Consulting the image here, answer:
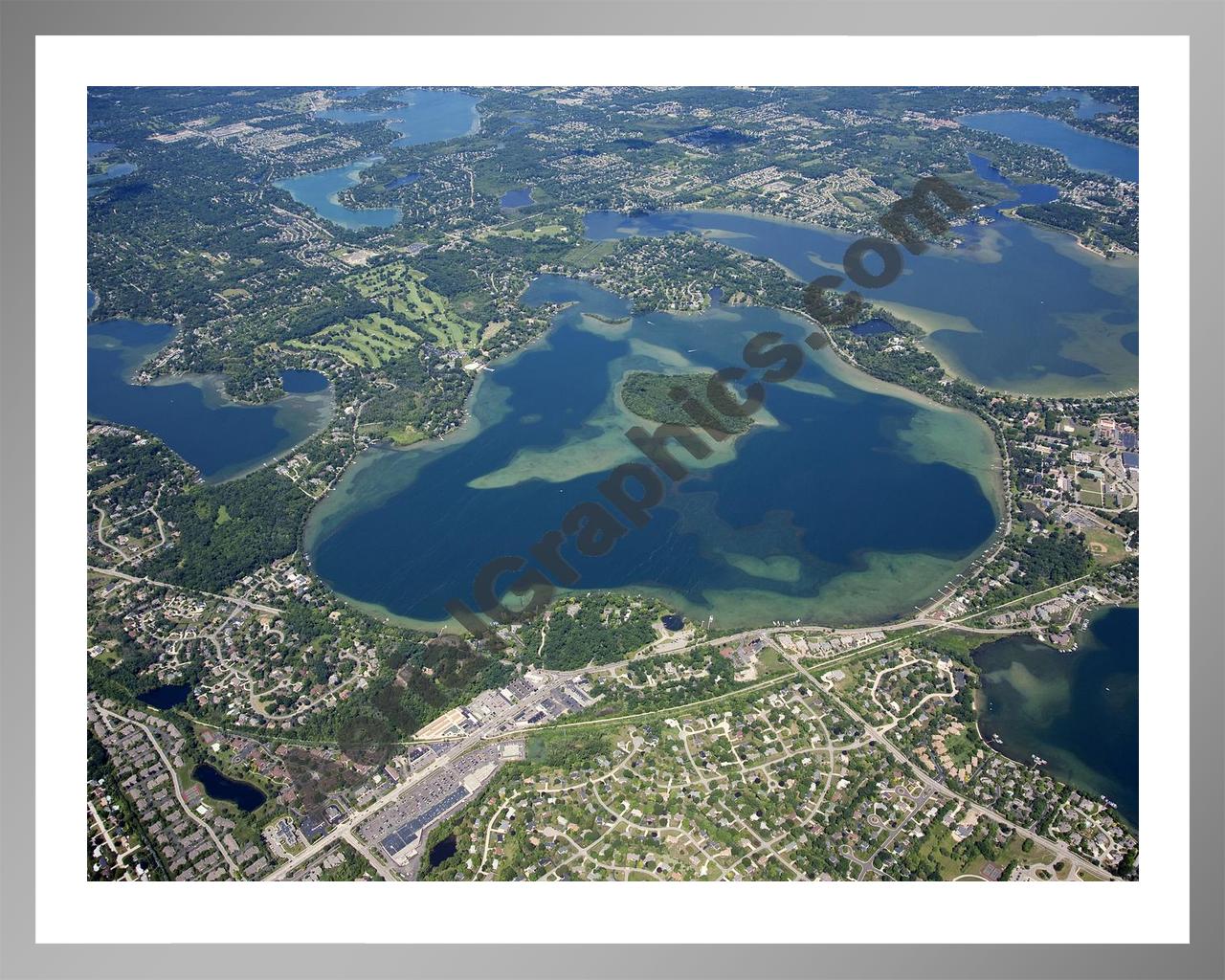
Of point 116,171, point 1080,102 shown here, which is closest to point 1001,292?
point 1080,102

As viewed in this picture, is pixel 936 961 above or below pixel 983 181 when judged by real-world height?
below

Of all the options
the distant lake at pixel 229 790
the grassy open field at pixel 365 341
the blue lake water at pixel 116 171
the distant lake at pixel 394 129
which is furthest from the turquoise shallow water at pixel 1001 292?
the distant lake at pixel 229 790

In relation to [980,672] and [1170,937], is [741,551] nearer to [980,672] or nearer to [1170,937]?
[980,672]

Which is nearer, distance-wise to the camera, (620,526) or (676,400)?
(620,526)

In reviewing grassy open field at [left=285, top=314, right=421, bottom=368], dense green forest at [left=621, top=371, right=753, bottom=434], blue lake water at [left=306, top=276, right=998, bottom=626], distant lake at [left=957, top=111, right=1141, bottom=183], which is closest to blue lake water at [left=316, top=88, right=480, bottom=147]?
grassy open field at [left=285, top=314, right=421, bottom=368]

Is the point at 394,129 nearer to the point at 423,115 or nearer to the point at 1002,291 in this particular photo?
the point at 423,115

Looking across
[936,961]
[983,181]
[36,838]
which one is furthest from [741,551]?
[983,181]
